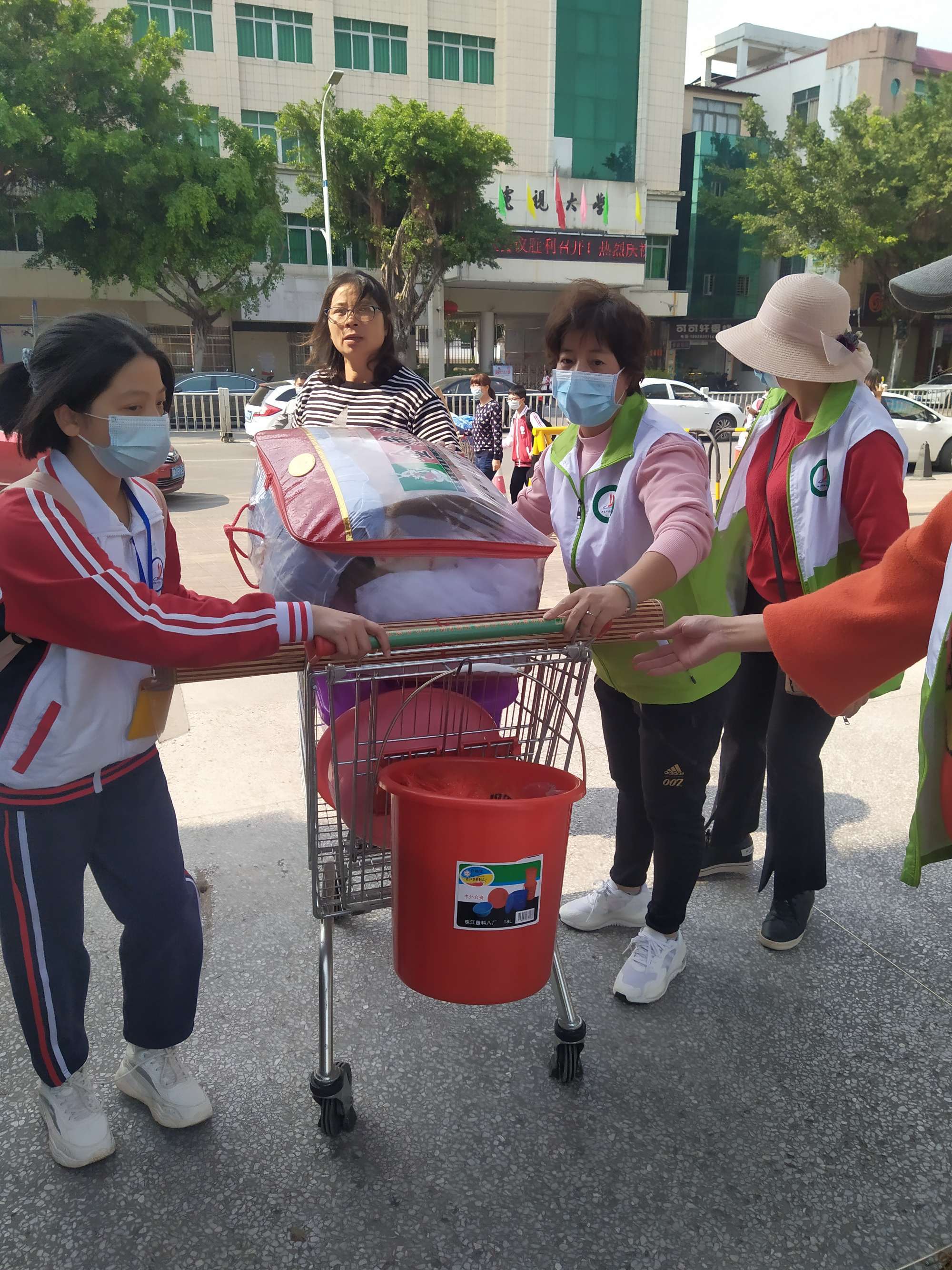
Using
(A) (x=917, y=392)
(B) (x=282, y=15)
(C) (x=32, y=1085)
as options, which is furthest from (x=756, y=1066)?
(B) (x=282, y=15)

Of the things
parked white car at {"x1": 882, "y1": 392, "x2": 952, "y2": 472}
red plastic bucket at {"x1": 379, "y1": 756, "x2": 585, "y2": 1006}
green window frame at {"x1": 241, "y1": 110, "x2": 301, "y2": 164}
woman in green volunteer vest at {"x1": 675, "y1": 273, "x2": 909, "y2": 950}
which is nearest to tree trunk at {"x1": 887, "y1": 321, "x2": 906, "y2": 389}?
parked white car at {"x1": 882, "y1": 392, "x2": 952, "y2": 472}

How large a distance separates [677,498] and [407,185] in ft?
96.5

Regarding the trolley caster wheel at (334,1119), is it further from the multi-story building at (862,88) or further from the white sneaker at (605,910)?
the multi-story building at (862,88)

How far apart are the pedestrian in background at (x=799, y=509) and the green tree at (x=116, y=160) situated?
87.2ft

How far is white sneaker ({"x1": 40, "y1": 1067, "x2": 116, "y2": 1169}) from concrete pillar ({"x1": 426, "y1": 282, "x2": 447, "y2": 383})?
34.0 metres

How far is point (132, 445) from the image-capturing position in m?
1.80

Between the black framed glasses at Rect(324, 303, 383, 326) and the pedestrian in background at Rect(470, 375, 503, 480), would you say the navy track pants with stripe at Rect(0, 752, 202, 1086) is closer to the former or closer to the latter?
the black framed glasses at Rect(324, 303, 383, 326)

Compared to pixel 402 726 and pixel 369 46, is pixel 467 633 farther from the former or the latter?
pixel 369 46

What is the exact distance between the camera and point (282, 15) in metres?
32.7

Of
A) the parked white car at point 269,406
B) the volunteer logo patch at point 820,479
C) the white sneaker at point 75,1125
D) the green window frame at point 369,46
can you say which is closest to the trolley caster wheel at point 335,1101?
the white sneaker at point 75,1125

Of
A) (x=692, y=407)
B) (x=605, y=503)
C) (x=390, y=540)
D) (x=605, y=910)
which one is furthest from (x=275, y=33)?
(x=390, y=540)

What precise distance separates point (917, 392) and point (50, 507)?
1056 inches

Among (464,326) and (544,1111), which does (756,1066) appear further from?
(464,326)

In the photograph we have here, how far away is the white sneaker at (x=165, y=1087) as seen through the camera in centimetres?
208
